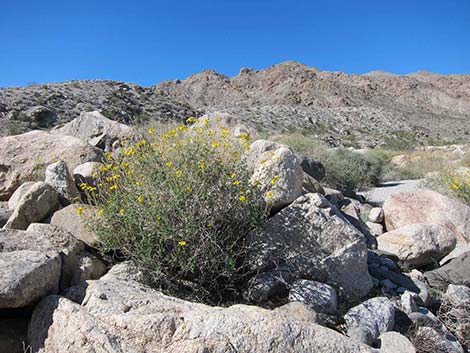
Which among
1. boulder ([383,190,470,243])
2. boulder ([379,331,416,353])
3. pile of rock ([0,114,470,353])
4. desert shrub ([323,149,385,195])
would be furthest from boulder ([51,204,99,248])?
desert shrub ([323,149,385,195])

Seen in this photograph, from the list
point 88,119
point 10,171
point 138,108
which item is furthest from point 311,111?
point 10,171

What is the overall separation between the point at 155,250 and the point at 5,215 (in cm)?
188

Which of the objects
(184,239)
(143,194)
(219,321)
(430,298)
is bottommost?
(430,298)

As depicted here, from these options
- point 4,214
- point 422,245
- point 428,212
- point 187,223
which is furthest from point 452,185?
point 4,214

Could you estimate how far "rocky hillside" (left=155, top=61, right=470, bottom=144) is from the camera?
42375 millimetres

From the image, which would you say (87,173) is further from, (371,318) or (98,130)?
(371,318)

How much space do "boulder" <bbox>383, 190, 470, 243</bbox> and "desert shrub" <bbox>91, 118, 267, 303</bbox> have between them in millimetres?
3093

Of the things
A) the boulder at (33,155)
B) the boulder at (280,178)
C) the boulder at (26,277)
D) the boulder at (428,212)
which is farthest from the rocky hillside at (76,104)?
the boulder at (26,277)

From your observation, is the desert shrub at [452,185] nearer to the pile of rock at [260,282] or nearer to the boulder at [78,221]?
the pile of rock at [260,282]

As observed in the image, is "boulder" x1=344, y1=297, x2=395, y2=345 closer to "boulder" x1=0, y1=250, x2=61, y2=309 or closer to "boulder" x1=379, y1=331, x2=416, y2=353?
"boulder" x1=379, y1=331, x2=416, y2=353

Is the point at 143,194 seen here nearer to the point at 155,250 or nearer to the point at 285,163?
the point at 155,250

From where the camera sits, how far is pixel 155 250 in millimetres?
3432

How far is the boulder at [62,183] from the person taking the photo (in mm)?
4465

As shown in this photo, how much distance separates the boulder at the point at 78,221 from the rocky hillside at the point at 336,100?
29.8 m
